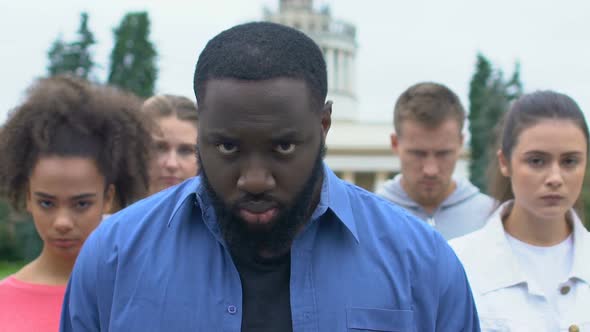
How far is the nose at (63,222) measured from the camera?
358 cm

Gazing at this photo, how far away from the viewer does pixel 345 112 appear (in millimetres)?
67938

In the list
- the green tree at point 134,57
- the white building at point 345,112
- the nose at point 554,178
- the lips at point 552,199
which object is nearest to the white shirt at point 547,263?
the lips at point 552,199

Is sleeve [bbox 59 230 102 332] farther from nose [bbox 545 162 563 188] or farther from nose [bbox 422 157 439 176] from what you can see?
nose [bbox 422 157 439 176]

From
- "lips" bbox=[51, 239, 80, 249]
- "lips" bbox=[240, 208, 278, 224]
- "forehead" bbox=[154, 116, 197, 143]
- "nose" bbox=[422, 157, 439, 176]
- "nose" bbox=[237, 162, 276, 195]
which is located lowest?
"lips" bbox=[51, 239, 80, 249]

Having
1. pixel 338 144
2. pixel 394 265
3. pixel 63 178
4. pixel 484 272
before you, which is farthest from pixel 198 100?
pixel 338 144

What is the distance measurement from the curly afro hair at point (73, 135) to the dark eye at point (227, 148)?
5.26 ft

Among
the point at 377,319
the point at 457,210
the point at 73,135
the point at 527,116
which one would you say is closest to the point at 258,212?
the point at 377,319

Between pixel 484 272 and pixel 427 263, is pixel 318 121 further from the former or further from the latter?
pixel 484 272

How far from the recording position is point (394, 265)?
2.41 metres

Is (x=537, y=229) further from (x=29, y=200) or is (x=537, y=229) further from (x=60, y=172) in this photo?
(x=29, y=200)

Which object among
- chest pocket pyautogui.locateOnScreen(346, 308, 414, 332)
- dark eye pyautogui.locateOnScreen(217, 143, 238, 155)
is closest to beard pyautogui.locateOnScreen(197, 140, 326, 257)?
dark eye pyautogui.locateOnScreen(217, 143, 238, 155)

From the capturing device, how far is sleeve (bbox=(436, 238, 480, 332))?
2.50m

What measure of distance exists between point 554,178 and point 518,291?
0.50 metres

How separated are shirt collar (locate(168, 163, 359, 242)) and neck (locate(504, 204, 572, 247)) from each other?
175 cm
